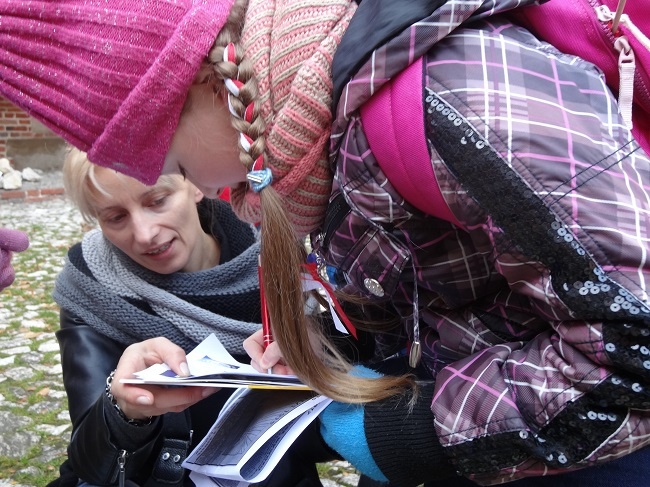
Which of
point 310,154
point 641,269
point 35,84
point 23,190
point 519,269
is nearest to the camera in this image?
point 641,269

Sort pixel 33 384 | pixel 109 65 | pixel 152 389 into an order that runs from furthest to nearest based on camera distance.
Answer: pixel 33 384 < pixel 152 389 < pixel 109 65

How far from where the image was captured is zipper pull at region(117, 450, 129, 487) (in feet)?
5.62

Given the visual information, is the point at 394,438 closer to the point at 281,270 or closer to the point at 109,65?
the point at 281,270

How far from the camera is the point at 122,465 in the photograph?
172 cm

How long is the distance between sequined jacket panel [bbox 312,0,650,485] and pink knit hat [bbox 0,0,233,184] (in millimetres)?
328

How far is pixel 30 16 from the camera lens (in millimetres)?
1373

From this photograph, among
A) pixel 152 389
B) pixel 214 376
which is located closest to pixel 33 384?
pixel 152 389

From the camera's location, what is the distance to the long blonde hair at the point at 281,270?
50.5 inches

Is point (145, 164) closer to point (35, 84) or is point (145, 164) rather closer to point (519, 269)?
point (35, 84)

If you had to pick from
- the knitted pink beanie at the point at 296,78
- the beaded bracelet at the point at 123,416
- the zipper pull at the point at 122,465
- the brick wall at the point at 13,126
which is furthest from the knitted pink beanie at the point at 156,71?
the brick wall at the point at 13,126

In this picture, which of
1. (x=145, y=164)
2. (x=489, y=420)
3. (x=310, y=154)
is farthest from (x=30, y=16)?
(x=489, y=420)

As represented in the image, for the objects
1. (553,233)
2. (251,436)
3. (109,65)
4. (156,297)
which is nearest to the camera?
(553,233)

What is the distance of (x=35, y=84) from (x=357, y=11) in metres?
0.64

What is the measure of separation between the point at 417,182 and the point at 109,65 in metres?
0.62
